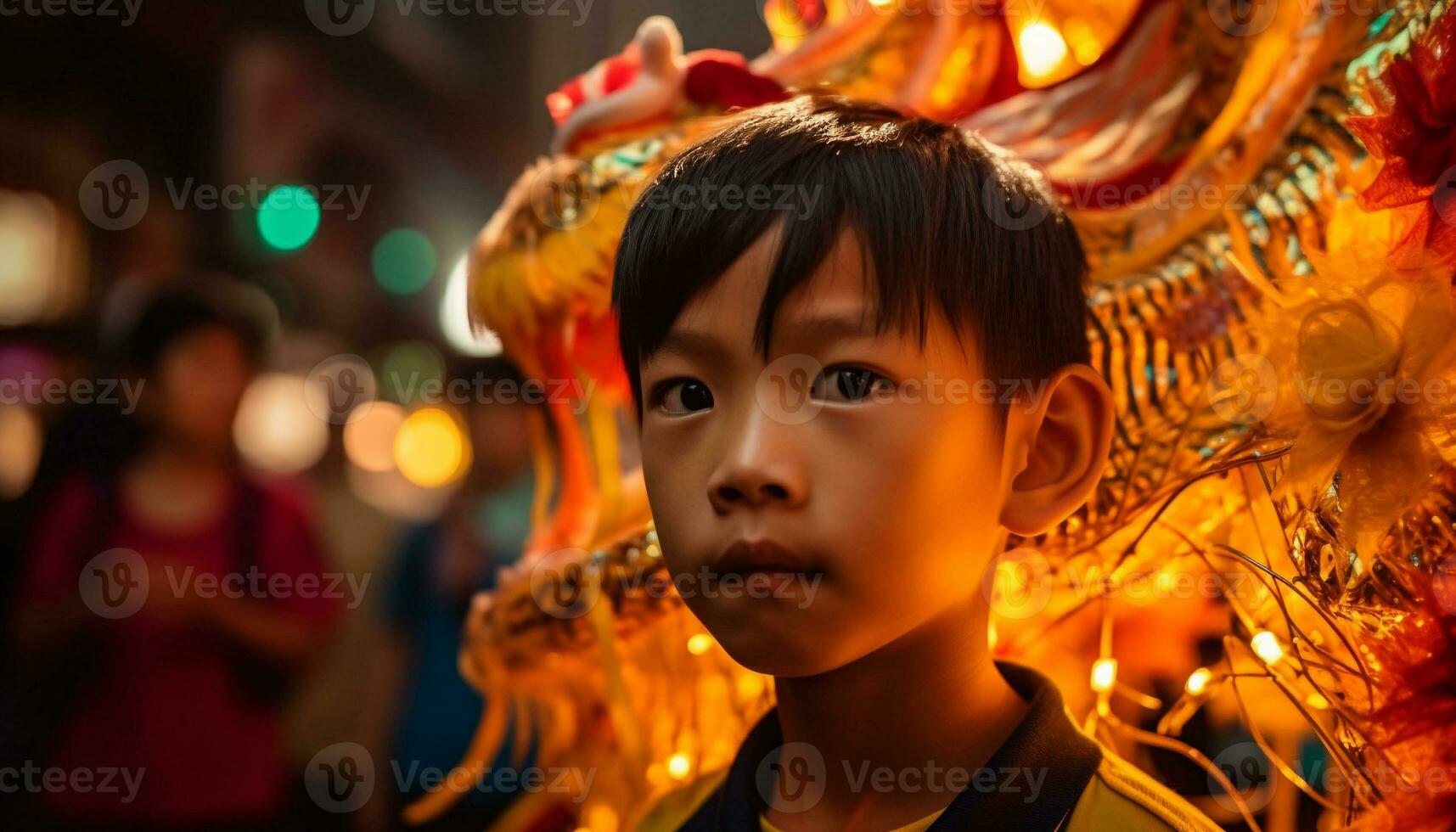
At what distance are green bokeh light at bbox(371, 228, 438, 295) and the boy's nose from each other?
1.79 meters

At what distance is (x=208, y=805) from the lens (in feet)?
4.39

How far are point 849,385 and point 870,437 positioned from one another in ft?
0.08

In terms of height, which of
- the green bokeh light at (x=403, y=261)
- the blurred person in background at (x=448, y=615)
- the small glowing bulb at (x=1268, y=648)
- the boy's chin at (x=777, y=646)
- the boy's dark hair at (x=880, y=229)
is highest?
the green bokeh light at (x=403, y=261)

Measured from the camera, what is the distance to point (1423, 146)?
0.51 meters

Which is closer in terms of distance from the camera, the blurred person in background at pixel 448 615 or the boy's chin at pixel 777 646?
the boy's chin at pixel 777 646

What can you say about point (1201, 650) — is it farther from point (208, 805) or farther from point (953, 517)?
point (208, 805)

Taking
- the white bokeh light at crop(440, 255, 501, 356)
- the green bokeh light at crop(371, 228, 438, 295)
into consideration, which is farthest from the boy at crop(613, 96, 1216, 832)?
the green bokeh light at crop(371, 228, 438, 295)

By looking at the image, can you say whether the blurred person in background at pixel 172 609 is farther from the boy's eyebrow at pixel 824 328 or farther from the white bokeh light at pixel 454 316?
the boy's eyebrow at pixel 824 328

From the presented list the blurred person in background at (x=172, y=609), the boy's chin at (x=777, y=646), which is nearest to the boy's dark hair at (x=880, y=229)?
the boy's chin at (x=777, y=646)

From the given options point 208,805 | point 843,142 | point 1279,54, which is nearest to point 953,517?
point 843,142

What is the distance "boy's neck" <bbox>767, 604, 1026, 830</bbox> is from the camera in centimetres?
58

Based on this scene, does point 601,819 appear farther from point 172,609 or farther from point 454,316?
point 454,316

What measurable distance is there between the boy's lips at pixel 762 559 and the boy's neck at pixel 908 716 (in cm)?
10

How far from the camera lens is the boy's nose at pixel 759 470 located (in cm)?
48
